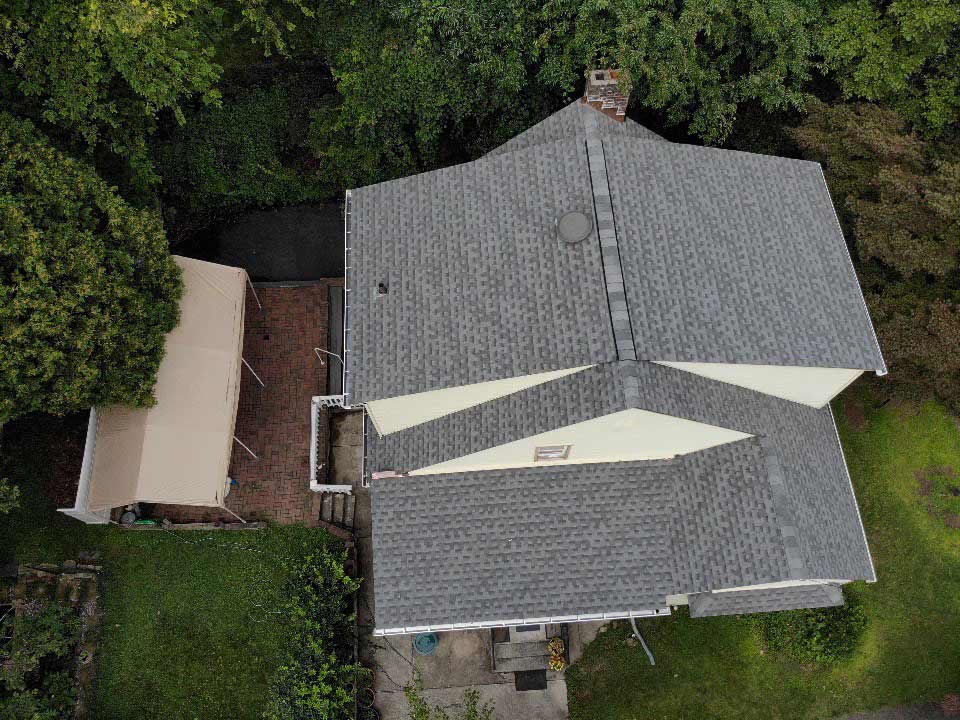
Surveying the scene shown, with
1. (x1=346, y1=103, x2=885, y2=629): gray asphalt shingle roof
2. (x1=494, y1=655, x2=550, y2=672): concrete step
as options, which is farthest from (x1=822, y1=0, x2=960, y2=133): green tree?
(x1=494, y1=655, x2=550, y2=672): concrete step

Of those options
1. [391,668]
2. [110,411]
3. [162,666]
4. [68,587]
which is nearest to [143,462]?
[110,411]

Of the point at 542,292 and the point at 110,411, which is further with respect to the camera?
the point at 110,411

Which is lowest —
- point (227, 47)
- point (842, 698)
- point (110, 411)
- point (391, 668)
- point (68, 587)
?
point (842, 698)

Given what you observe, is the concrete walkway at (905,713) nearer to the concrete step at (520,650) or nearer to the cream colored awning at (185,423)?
the concrete step at (520,650)

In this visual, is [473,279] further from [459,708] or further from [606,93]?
[459,708]

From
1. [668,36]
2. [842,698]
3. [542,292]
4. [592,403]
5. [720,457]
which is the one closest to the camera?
[592,403]

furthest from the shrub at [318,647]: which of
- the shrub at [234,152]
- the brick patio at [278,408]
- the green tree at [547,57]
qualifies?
the green tree at [547,57]

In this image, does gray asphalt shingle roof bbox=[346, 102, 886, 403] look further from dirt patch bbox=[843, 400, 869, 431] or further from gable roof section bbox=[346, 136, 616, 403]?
dirt patch bbox=[843, 400, 869, 431]

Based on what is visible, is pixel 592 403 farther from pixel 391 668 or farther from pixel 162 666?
pixel 162 666
